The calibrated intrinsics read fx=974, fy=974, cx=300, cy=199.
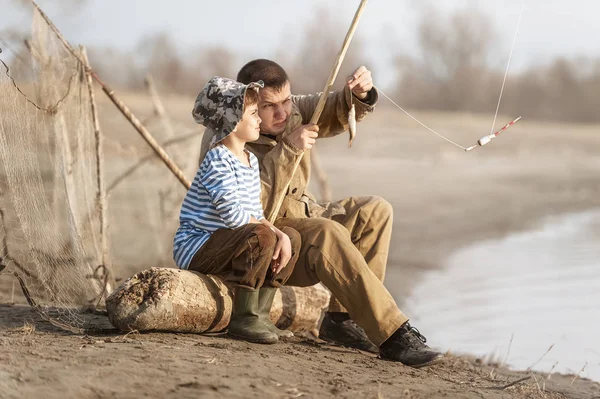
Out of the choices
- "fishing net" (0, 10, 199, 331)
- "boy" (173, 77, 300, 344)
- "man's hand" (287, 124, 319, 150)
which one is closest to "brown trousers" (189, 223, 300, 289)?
"boy" (173, 77, 300, 344)

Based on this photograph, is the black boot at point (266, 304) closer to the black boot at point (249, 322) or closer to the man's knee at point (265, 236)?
the black boot at point (249, 322)

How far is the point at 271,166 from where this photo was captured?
15.4 feet

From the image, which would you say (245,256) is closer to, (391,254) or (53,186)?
(53,186)

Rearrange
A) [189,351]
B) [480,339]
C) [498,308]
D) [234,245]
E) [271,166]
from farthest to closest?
[498,308] → [480,339] → [271,166] → [234,245] → [189,351]

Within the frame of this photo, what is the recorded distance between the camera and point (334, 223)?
4.57m

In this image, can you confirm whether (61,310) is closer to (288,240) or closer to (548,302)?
(288,240)

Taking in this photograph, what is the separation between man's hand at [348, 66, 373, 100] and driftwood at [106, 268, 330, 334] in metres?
1.20

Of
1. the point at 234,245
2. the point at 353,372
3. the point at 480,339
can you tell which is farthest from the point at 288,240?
the point at 480,339

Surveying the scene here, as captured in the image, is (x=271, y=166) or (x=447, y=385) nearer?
(x=447, y=385)

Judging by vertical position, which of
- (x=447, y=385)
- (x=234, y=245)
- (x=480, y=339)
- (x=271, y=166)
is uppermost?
(x=271, y=166)

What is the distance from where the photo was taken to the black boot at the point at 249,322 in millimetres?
4453

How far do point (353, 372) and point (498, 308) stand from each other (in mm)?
4281

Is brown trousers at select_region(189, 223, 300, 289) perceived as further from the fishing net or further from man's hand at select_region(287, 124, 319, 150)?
the fishing net

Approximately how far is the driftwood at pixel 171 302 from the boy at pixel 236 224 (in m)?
0.09
